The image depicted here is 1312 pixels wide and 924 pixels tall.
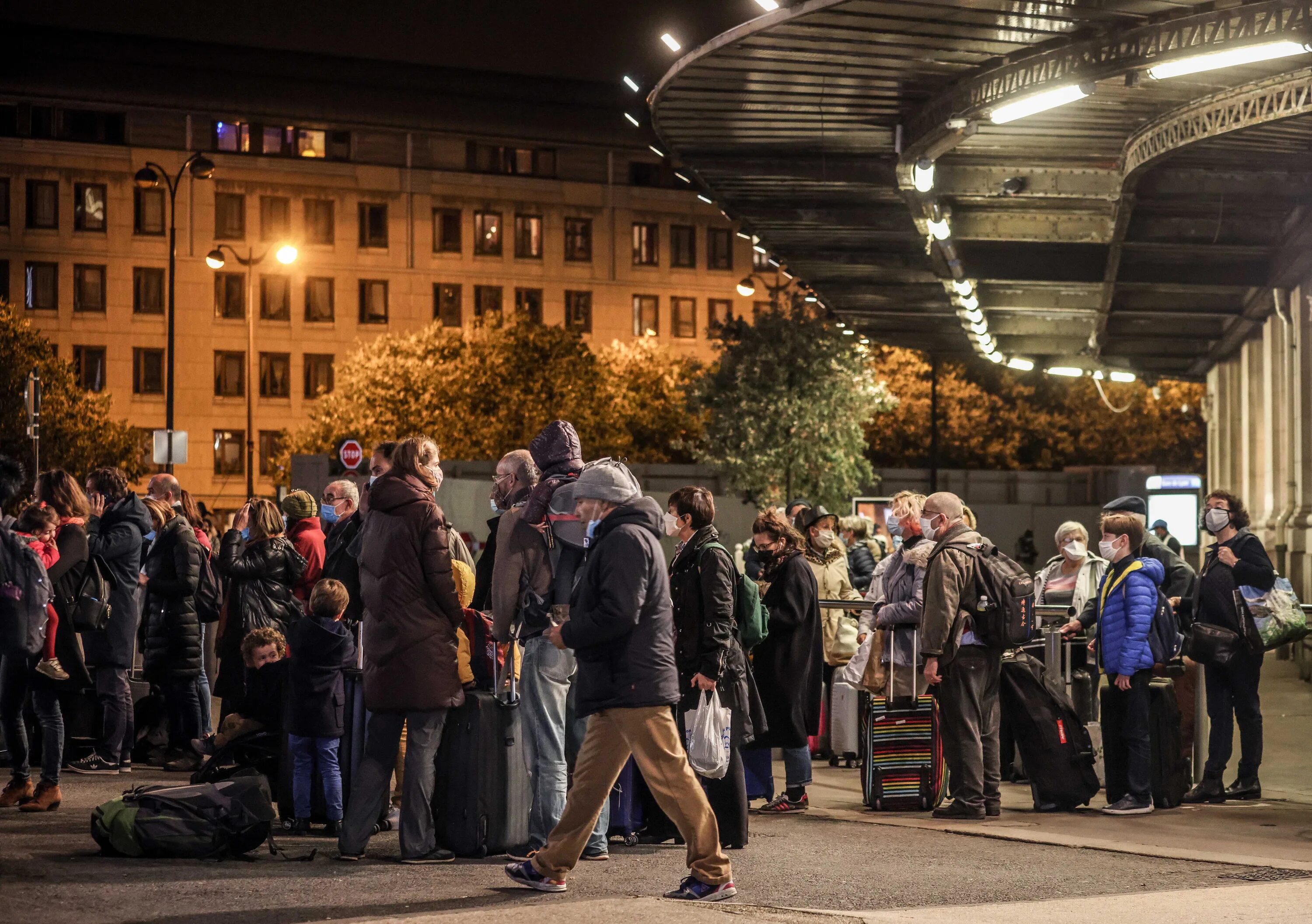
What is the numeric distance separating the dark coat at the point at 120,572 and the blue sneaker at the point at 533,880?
15.4 ft

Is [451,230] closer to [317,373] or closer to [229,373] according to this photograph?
[317,373]

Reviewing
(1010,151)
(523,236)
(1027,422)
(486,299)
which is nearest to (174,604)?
(1010,151)

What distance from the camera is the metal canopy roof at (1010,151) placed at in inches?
573

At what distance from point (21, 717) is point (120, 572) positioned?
170cm

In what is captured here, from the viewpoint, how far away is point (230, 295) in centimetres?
7325

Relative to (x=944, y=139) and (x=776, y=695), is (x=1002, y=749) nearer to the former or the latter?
(x=776, y=695)

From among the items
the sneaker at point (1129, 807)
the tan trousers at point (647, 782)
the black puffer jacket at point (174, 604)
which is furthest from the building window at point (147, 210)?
the tan trousers at point (647, 782)

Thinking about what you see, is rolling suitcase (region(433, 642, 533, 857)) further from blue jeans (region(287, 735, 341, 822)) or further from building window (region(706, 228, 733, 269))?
building window (region(706, 228, 733, 269))

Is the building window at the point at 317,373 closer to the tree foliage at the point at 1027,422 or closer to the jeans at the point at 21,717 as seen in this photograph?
the tree foliage at the point at 1027,422

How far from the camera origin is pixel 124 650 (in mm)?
11789

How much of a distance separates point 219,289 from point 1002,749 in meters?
63.9

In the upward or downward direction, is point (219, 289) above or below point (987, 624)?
above

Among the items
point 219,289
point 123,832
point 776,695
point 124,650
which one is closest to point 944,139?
point 776,695

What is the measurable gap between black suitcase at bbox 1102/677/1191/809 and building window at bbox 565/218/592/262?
69.2m
